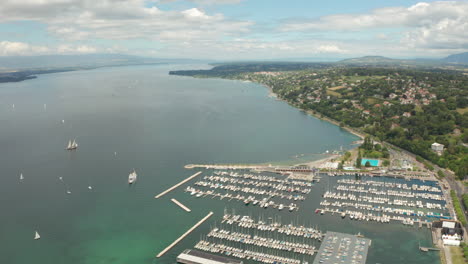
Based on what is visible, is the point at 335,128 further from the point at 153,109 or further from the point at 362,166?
the point at 153,109

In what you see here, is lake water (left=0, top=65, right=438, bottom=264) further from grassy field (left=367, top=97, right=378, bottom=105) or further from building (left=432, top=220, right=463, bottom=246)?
grassy field (left=367, top=97, right=378, bottom=105)

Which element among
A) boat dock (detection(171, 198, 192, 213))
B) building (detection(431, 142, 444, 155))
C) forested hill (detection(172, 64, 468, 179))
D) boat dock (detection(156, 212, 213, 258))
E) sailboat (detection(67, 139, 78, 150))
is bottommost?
boat dock (detection(156, 212, 213, 258))

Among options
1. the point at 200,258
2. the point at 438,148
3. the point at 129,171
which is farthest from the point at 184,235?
the point at 438,148

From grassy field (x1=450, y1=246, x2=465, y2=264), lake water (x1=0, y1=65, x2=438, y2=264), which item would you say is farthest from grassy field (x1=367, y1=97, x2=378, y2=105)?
grassy field (x1=450, y1=246, x2=465, y2=264)

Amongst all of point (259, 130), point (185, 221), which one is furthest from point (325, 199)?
point (259, 130)

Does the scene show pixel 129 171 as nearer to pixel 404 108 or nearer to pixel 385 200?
pixel 385 200

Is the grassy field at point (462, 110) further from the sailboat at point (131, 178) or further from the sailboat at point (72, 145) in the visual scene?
the sailboat at point (72, 145)
